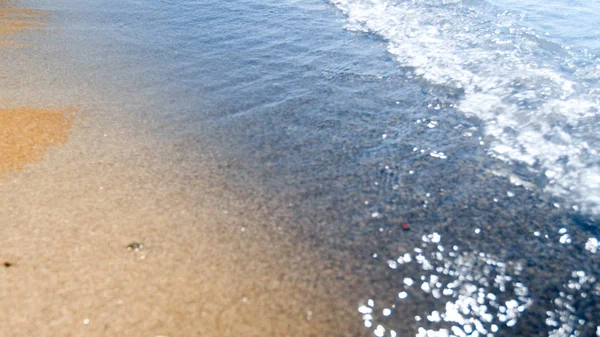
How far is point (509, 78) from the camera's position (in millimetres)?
5113

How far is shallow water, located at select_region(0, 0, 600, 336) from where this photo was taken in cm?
247

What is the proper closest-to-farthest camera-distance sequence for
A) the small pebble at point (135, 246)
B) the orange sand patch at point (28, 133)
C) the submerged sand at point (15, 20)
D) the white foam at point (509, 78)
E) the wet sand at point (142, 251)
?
the wet sand at point (142, 251)
the small pebble at point (135, 246)
the orange sand patch at point (28, 133)
the white foam at point (509, 78)
the submerged sand at point (15, 20)

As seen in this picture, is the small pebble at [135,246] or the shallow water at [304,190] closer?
the shallow water at [304,190]

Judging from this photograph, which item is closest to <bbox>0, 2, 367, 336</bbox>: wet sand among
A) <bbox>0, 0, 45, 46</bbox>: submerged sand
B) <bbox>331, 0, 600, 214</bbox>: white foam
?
<bbox>331, 0, 600, 214</bbox>: white foam

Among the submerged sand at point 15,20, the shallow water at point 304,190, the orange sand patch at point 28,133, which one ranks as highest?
the submerged sand at point 15,20

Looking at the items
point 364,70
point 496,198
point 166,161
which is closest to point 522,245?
point 496,198

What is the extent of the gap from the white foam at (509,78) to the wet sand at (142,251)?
84.3 inches

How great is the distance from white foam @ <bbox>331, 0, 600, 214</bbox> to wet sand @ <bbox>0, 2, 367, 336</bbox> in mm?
2140

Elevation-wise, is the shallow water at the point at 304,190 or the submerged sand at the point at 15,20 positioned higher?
the submerged sand at the point at 15,20

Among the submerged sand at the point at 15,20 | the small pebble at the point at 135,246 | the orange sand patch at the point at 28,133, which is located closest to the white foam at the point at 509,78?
the small pebble at the point at 135,246

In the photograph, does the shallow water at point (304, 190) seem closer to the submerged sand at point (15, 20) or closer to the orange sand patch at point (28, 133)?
the orange sand patch at point (28, 133)

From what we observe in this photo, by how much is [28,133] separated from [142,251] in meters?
1.80

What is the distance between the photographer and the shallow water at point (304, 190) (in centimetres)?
247

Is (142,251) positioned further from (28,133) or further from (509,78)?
(509,78)
